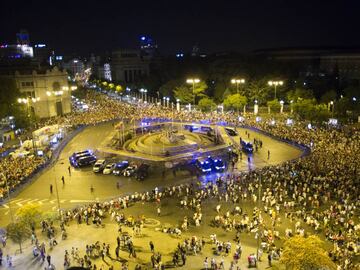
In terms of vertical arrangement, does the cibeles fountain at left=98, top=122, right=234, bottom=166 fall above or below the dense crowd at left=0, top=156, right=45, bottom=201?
above

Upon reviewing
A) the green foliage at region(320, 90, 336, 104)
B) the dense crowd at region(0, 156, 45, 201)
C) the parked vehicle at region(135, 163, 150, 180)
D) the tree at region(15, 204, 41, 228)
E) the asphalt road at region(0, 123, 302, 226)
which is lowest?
the asphalt road at region(0, 123, 302, 226)

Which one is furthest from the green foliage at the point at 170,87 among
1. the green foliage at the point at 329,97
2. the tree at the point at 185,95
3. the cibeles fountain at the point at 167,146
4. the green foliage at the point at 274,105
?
the cibeles fountain at the point at 167,146

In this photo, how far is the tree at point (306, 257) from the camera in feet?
52.4

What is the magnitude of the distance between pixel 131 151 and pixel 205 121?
22.4 metres

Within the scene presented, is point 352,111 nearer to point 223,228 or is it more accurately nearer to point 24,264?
point 223,228

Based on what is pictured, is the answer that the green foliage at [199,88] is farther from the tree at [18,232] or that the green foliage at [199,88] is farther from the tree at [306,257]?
the tree at [306,257]

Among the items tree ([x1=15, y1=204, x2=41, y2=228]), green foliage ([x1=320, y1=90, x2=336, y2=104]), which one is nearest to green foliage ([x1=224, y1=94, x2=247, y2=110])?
green foliage ([x1=320, y1=90, x2=336, y2=104])

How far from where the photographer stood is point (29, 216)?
877 inches

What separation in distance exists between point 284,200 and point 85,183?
18.2 metres

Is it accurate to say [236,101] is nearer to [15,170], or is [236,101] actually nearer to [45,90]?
[45,90]

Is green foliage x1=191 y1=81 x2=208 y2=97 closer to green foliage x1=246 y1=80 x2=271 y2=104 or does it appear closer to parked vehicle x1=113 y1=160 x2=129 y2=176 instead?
green foliage x1=246 y1=80 x2=271 y2=104

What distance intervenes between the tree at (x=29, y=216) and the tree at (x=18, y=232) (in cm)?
27

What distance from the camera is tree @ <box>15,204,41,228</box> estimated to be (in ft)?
72.7

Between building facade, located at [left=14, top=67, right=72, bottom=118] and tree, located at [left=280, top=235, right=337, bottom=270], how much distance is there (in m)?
61.9
